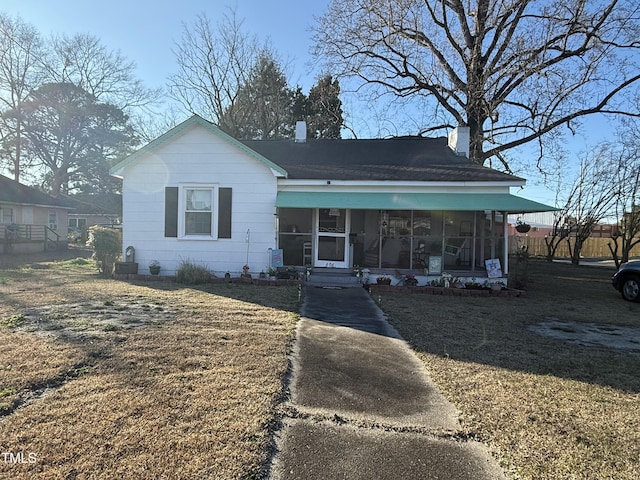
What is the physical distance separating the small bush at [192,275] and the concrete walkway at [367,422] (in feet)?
21.1

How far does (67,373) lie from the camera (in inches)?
159

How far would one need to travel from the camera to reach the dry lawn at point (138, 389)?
8.52ft

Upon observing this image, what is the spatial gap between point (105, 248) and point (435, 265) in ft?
34.9

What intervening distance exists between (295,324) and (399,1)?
18.1 meters

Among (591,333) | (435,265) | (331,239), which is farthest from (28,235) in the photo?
(591,333)

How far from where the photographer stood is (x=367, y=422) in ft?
10.9

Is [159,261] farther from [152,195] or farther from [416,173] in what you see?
[416,173]

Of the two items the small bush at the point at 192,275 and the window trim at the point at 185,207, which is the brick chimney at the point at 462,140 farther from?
the small bush at the point at 192,275

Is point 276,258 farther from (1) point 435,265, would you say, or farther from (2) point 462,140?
(2) point 462,140

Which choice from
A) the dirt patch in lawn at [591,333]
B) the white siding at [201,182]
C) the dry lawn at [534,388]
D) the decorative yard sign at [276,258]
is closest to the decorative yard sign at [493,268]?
the dry lawn at [534,388]

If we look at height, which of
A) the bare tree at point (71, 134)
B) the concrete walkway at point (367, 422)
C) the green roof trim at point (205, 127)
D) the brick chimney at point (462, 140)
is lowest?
the concrete walkway at point (367, 422)

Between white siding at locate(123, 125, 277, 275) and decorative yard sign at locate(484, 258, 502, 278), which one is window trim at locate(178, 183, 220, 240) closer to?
white siding at locate(123, 125, 277, 275)

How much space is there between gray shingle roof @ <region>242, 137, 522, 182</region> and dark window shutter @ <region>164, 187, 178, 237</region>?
12.2 feet

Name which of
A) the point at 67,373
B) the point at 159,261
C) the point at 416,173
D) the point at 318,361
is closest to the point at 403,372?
the point at 318,361
